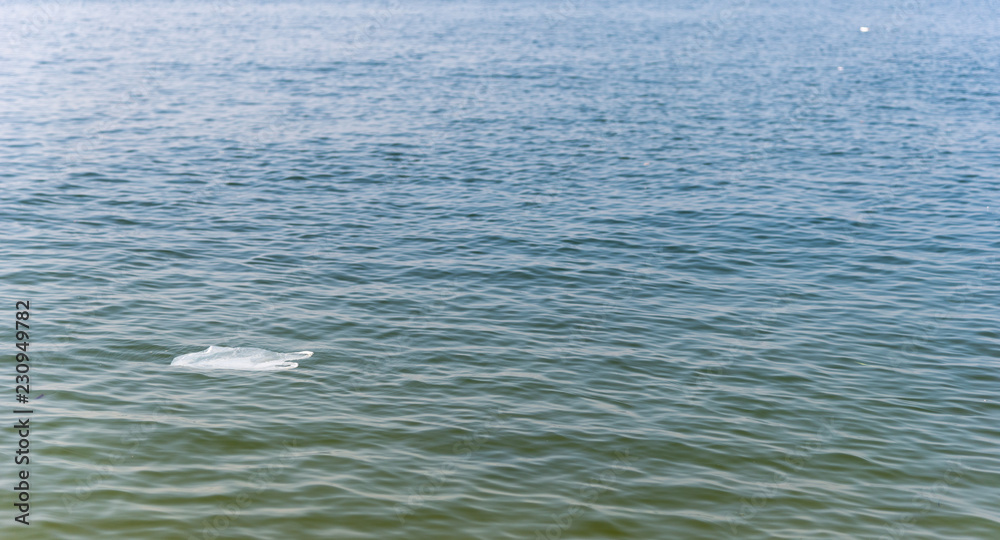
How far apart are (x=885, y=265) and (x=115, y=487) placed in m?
16.8

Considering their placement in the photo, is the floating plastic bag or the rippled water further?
the floating plastic bag

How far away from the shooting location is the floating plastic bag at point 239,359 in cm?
1529

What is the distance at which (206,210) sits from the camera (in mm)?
25109

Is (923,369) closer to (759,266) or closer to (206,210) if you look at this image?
(759,266)

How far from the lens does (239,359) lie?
15523 mm

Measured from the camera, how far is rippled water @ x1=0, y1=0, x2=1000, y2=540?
11.8 meters

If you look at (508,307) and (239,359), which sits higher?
(508,307)

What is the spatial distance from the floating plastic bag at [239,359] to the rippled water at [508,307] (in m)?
0.33

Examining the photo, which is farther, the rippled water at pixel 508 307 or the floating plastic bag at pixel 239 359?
the floating plastic bag at pixel 239 359

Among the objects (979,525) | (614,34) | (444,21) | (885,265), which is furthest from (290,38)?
(979,525)

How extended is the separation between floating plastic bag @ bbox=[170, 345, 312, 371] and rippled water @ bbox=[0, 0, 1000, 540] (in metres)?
0.33

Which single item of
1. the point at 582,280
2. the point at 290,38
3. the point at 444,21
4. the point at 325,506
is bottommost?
the point at 325,506

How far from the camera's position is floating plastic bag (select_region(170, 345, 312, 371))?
15.3 metres

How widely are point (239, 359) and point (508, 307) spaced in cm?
541
